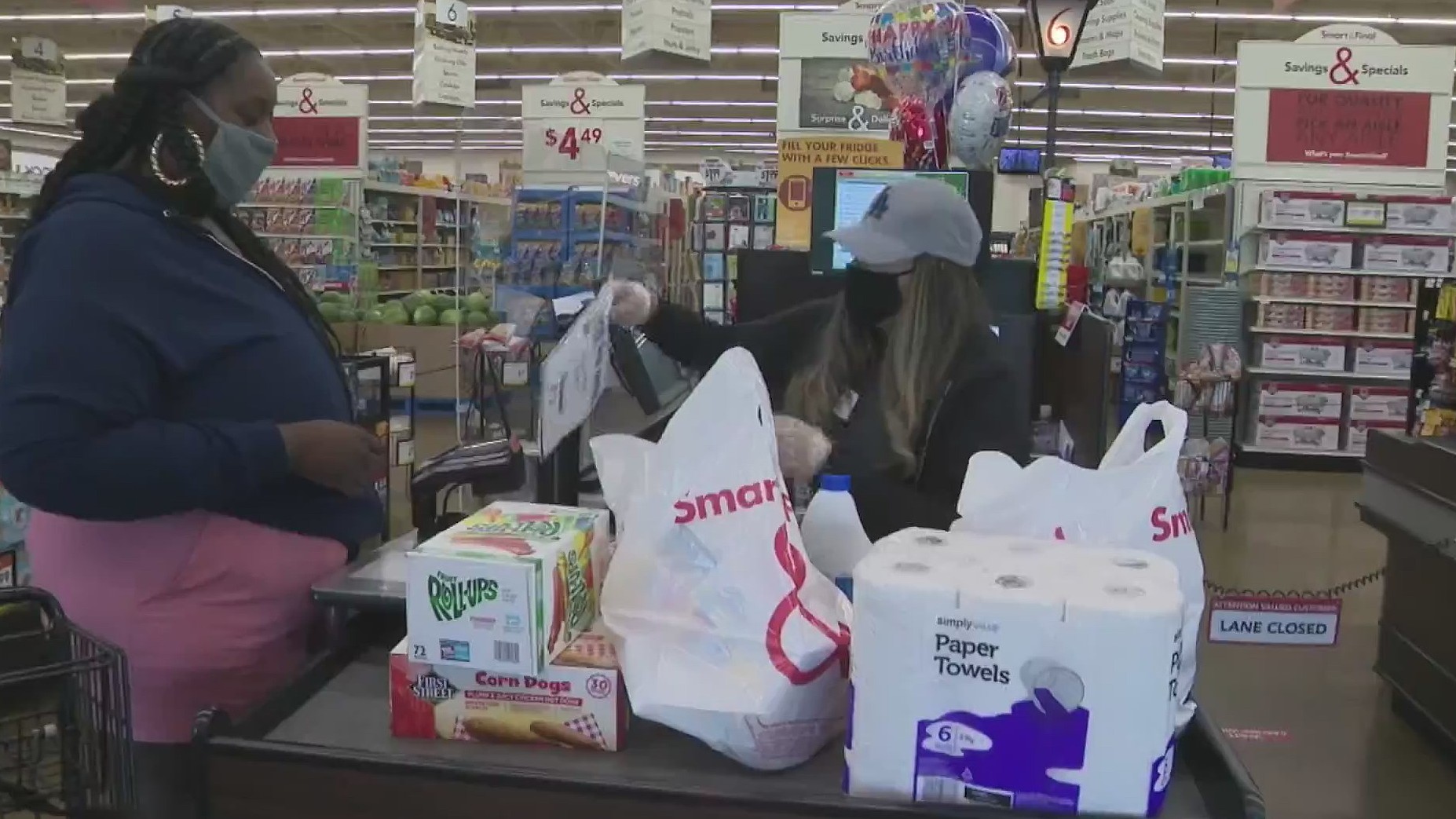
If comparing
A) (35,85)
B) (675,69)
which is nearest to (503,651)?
(675,69)

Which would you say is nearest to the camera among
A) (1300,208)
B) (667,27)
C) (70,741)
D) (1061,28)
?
(70,741)

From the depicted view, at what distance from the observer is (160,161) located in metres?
1.44

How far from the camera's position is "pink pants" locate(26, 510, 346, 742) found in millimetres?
1379

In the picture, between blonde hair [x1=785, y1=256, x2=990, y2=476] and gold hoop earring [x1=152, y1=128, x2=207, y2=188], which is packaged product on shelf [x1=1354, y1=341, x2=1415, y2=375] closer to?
blonde hair [x1=785, y1=256, x2=990, y2=476]

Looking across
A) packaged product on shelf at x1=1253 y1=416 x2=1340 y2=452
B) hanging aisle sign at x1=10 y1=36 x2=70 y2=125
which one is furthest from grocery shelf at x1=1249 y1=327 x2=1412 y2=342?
hanging aisle sign at x1=10 y1=36 x2=70 y2=125

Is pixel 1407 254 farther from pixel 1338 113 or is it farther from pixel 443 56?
pixel 443 56

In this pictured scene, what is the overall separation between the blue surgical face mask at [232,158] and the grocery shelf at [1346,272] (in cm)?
920

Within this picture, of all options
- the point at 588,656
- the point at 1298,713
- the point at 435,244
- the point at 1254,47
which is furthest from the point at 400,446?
the point at 435,244

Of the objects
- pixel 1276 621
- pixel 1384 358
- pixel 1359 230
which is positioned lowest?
pixel 1276 621

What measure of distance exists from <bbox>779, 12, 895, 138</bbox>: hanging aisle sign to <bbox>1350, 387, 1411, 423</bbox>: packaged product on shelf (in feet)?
18.6

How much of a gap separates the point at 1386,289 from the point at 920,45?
289 inches

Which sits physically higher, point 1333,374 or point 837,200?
point 837,200

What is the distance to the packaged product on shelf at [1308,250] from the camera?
30.4ft

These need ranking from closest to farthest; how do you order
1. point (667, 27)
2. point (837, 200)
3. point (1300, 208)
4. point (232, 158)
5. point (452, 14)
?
point (232, 158), point (837, 200), point (667, 27), point (1300, 208), point (452, 14)
